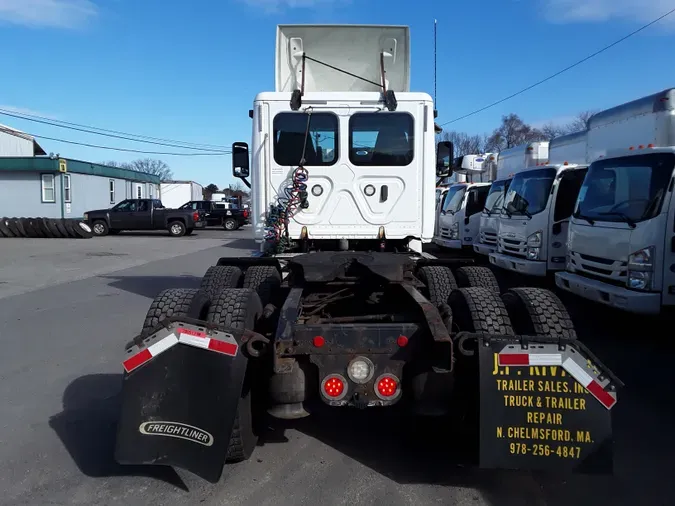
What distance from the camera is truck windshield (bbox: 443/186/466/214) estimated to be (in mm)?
17431

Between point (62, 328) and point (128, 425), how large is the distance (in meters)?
5.35

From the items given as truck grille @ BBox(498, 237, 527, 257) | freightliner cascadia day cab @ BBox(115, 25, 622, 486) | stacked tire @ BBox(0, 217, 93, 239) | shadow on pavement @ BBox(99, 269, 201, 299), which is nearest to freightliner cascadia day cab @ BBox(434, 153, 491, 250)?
truck grille @ BBox(498, 237, 527, 257)

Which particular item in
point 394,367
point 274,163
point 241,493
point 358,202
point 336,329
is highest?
point 274,163

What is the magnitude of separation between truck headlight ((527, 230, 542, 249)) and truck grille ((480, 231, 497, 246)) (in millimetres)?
2908

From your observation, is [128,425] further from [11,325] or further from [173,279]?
[173,279]

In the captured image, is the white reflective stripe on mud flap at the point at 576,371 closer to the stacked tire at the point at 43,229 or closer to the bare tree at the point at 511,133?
the stacked tire at the point at 43,229

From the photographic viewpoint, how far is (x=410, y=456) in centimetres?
397

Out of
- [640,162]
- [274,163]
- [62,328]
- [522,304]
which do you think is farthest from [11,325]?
[640,162]

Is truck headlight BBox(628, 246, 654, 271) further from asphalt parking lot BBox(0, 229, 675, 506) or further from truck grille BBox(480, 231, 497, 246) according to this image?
truck grille BBox(480, 231, 497, 246)

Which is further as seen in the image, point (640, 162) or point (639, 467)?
point (640, 162)

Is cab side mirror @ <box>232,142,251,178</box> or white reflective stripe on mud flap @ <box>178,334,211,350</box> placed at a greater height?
cab side mirror @ <box>232,142,251,178</box>


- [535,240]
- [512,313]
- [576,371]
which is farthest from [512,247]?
[576,371]

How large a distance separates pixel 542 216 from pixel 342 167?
4858 mm

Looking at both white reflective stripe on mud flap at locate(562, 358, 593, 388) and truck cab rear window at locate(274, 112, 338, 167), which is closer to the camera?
white reflective stripe on mud flap at locate(562, 358, 593, 388)
